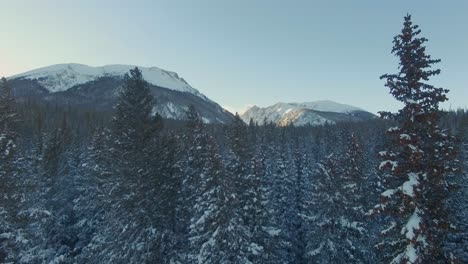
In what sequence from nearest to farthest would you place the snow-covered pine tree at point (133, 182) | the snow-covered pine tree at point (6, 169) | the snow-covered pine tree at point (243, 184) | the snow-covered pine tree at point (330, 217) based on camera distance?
the snow-covered pine tree at point (6, 169) → the snow-covered pine tree at point (133, 182) → the snow-covered pine tree at point (243, 184) → the snow-covered pine tree at point (330, 217)

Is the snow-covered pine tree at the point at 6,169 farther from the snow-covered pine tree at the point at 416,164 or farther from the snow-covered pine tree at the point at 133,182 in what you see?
the snow-covered pine tree at the point at 416,164

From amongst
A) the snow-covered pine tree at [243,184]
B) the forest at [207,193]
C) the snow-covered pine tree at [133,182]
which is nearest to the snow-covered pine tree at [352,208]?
the forest at [207,193]

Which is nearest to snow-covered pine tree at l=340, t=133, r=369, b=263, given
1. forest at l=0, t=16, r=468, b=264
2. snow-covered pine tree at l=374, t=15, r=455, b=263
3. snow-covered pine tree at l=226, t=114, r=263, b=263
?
forest at l=0, t=16, r=468, b=264

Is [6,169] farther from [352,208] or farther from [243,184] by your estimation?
[352,208]

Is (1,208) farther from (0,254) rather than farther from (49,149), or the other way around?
(49,149)

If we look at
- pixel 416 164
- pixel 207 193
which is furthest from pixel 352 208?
pixel 416 164
